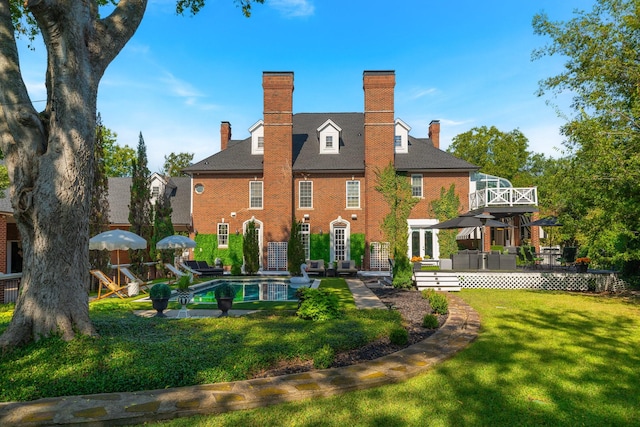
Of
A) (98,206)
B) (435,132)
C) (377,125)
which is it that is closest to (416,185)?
(377,125)

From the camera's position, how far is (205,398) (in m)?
4.39

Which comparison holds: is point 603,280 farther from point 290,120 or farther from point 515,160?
point 515,160

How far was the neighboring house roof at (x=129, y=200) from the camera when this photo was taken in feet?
88.7

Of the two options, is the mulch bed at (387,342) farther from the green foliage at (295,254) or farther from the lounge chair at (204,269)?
the lounge chair at (204,269)

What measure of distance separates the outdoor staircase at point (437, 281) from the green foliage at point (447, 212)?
875cm

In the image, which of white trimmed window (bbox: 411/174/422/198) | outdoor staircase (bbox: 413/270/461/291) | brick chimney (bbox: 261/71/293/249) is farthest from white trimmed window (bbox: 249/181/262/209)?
outdoor staircase (bbox: 413/270/461/291)

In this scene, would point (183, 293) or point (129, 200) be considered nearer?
point (183, 293)

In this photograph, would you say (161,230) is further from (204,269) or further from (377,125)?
(377,125)

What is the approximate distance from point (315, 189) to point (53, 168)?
19.3m

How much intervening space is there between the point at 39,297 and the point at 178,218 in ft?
72.4

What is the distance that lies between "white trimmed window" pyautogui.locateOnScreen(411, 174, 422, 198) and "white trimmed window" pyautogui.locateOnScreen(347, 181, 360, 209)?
3.63 metres

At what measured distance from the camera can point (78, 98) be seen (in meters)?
6.39

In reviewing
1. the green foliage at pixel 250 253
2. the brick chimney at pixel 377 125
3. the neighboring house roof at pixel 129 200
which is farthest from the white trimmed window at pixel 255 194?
the brick chimney at pixel 377 125

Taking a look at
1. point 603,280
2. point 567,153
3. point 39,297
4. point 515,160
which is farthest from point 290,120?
point 515,160
